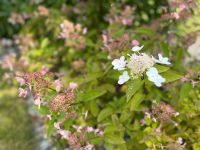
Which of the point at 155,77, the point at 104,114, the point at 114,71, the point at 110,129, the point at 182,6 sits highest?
the point at 182,6

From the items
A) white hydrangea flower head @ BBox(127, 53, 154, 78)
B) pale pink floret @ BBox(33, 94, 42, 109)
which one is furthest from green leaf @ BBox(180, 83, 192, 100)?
pale pink floret @ BBox(33, 94, 42, 109)

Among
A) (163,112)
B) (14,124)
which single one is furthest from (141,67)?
(14,124)

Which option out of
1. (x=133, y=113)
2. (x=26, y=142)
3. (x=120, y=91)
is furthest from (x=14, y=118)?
(x=133, y=113)

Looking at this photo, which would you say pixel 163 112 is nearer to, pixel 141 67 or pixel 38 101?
pixel 141 67

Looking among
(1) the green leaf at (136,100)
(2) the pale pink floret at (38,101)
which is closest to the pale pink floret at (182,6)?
(1) the green leaf at (136,100)

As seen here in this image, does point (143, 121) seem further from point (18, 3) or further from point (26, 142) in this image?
point (18, 3)

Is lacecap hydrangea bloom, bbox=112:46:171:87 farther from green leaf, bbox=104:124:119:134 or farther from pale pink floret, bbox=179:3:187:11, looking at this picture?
pale pink floret, bbox=179:3:187:11
